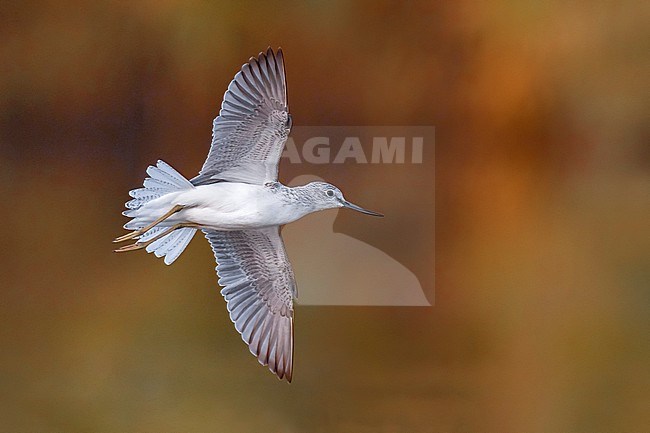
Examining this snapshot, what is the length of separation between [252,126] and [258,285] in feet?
1.25

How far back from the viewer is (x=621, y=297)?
3.01m

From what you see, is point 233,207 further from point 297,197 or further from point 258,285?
point 258,285

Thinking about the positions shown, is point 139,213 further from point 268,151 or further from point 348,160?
point 348,160

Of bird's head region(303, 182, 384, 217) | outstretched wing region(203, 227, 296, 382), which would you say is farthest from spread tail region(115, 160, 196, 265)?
bird's head region(303, 182, 384, 217)

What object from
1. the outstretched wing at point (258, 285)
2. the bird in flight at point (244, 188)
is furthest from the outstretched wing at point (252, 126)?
the outstretched wing at point (258, 285)

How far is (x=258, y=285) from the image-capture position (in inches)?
73.4

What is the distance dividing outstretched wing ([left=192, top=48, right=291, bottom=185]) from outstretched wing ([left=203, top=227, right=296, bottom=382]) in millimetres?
172

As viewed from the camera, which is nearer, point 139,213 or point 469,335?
point 139,213

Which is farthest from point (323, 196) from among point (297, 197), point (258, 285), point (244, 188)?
point (258, 285)

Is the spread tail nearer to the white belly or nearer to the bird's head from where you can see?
the white belly

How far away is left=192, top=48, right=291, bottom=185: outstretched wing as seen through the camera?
169 centimetres

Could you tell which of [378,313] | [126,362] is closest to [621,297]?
[378,313]

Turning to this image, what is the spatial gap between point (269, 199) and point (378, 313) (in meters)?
1.33

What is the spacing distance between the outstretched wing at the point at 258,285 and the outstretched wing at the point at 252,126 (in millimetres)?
172
